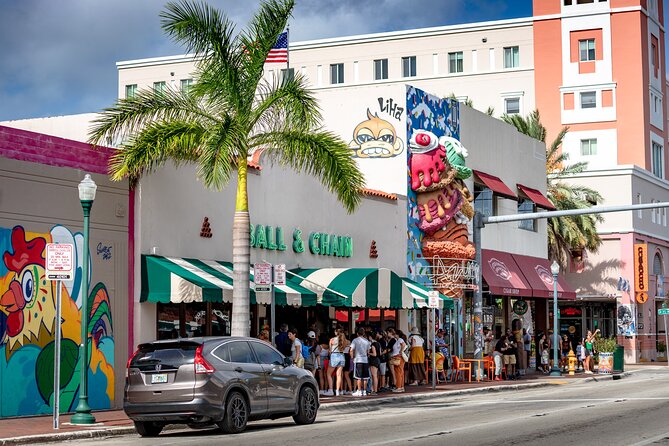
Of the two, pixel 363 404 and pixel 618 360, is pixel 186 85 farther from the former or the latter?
pixel 618 360

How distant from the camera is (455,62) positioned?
71938 millimetres

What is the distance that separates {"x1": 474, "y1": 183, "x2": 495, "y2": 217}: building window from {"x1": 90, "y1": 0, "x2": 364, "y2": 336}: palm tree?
62.4 ft

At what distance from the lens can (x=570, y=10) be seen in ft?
227

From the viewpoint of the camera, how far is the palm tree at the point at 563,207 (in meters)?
57.3

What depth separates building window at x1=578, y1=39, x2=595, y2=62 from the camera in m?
68.4

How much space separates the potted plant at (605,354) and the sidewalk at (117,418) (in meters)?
7.44

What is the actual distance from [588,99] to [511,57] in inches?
226

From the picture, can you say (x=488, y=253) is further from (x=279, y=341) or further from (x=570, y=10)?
(x=570, y=10)

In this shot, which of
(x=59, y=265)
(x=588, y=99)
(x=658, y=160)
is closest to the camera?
(x=59, y=265)

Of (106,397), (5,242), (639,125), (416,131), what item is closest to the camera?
(5,242)

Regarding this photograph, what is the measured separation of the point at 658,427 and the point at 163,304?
450 inches

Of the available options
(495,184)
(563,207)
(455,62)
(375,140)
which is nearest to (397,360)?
(375,140)

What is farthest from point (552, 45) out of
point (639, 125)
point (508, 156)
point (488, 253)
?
point (488, 253)

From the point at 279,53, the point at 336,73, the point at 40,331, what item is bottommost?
the point at 40,331
